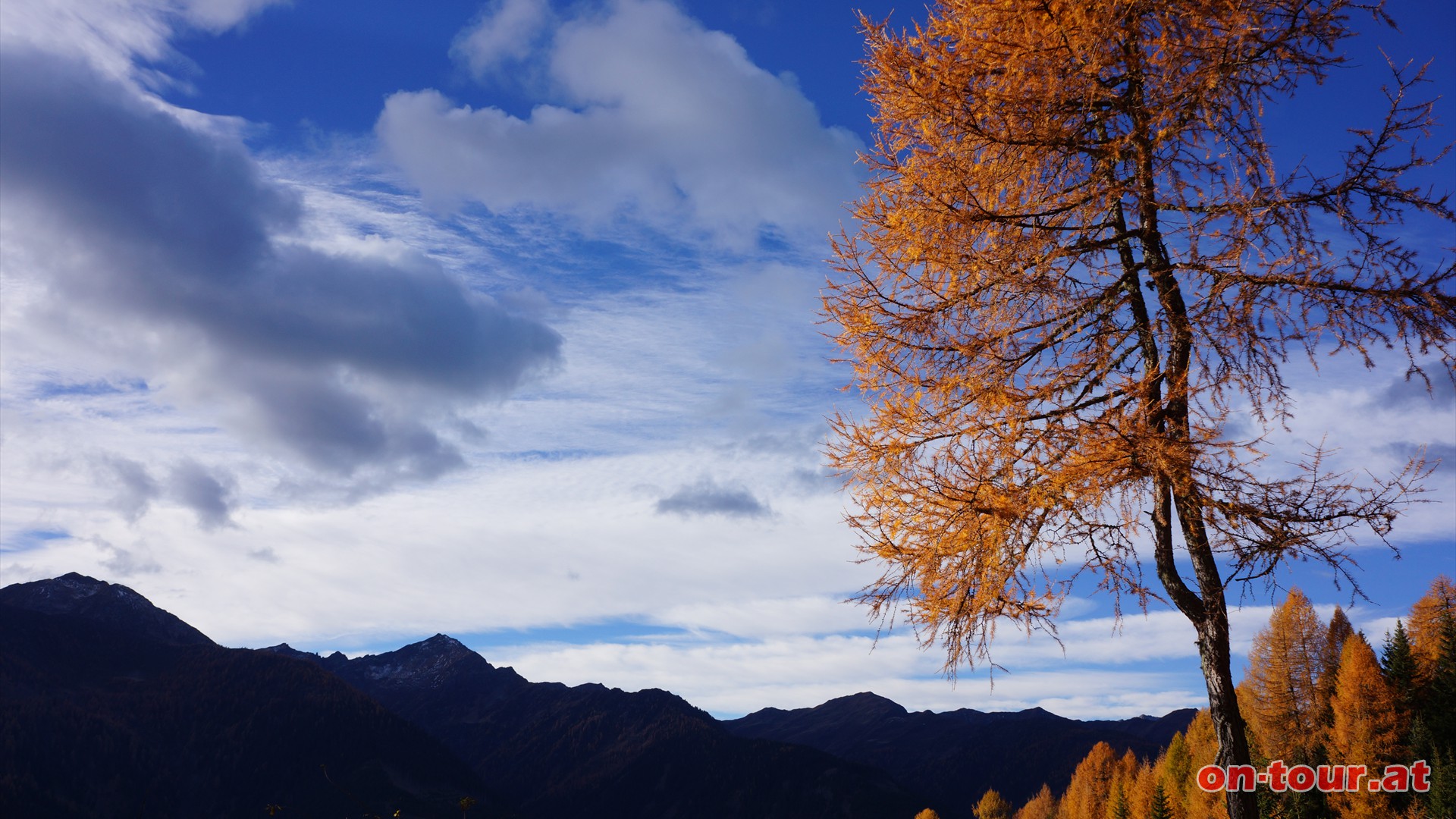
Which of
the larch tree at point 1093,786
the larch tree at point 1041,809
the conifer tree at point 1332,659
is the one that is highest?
the conifer tree at point 1332,659

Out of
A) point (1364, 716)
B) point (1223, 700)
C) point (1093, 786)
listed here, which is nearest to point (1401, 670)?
point (1364, 716)

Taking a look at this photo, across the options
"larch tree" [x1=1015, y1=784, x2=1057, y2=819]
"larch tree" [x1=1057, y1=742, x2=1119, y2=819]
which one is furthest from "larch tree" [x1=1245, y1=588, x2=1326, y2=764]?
"larch tree" [x1=1015, y1=784, x2=1057, y2=819]

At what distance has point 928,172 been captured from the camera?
28.9ft

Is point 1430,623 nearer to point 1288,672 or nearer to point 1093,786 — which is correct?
point 1288,672

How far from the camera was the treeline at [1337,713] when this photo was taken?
46.6 meters

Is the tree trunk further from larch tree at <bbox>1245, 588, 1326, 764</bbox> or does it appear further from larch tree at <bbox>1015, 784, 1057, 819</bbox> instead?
larch tree at <bbox>1015, 784, 1057, 819</bbox>

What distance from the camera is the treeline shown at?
4656 cm

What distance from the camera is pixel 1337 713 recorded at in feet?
169

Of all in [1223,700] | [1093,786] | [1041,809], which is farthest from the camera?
[1041,809]

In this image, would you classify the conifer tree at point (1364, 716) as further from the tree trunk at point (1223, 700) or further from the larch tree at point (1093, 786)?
the tree trunk at point (1223, 700)

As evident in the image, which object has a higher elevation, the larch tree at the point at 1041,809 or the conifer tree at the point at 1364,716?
the conifer tree at the point at 1364,716

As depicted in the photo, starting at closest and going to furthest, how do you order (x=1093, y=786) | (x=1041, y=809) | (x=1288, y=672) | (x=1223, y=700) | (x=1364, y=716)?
1. (x=1223, y=700)
2. (x=1364, y=716)
3. (x=1288, y=672)
4. (x=1093, y=786)
5. (x=1041, y=809)

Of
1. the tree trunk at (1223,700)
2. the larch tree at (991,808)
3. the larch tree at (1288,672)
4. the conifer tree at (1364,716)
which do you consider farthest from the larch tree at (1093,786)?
the tree trunk at (1223,700)

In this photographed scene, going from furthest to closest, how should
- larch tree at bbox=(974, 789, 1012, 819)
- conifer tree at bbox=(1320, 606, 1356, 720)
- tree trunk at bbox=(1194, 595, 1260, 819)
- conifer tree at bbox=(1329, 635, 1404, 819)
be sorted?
larch tree at bbox=(974, 789, 1012, 819) < conifer tree at bbox=(1320, 606, 1356, 720) < conifer tree at bbox=(1329, 635, 1404, 819) < tree trunk at bbox=(1194, 595, 1260, 819)
